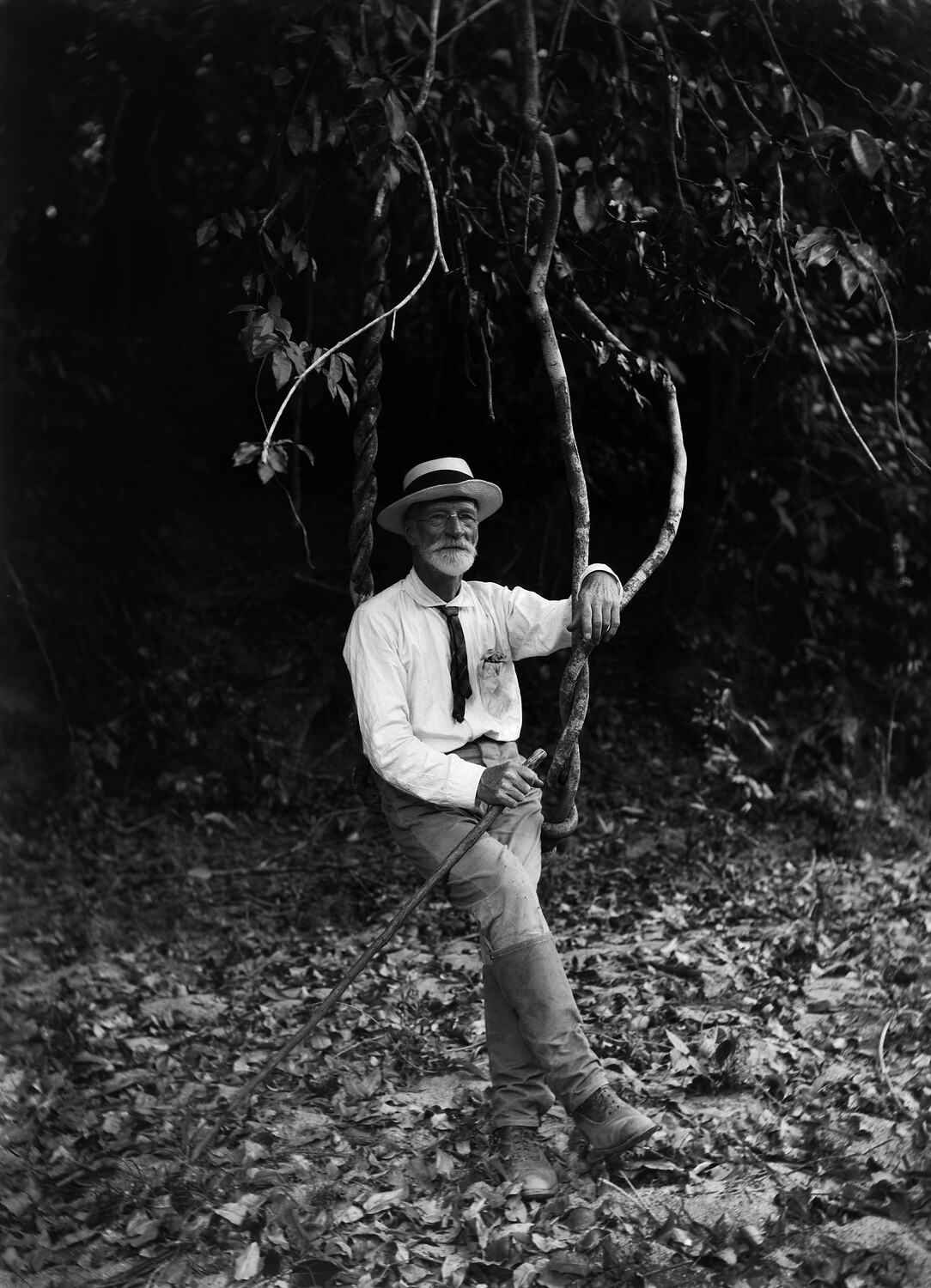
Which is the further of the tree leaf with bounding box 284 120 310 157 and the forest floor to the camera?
the tree leaf with bounding box 284 120 310 157

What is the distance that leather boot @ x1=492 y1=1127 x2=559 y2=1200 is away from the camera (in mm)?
3270

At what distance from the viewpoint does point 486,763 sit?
358 centimetres

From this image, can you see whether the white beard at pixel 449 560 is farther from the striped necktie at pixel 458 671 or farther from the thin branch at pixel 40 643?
the thin branch at pixel 40 643

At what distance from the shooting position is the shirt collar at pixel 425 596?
11.9 feet

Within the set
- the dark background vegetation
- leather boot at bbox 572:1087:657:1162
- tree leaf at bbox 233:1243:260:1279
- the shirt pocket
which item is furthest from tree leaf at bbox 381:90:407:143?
tree leaf at bbox 233:1243:260:1279

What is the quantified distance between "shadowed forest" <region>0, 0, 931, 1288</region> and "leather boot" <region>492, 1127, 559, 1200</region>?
72 millimetres

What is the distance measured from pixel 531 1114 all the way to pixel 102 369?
4996 mm

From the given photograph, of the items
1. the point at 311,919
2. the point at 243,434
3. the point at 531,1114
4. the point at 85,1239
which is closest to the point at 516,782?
the point at 531,1114

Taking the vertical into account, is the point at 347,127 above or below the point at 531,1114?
above

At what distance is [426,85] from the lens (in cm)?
370

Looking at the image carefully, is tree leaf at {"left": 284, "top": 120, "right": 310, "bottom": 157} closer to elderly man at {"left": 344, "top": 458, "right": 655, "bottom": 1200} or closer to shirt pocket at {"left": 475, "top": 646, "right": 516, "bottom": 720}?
elderly man at {"left": 344, "top": 458, "right": 655, "bottom": 1200}

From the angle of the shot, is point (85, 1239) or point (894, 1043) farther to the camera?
point (894, 1043)

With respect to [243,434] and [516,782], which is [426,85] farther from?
[243,434]

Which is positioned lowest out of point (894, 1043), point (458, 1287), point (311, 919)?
point (311, 919)
